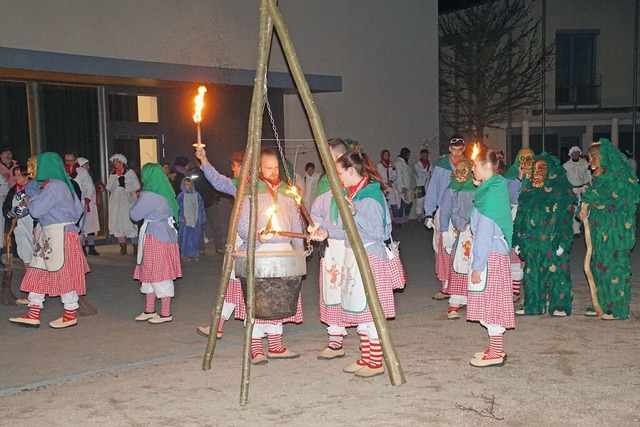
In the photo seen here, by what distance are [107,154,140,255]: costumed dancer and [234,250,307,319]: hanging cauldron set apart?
9.47 metres

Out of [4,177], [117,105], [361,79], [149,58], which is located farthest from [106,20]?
[361,79]

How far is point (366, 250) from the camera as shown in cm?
667

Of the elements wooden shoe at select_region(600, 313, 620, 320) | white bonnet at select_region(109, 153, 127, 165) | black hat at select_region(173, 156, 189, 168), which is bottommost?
wooden shoe at select_region(600, 313, 620, 320)

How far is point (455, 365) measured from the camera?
6.98 metres

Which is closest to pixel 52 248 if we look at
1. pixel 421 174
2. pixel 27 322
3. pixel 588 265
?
pixel 27 322

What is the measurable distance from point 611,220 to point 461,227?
5.09 feet

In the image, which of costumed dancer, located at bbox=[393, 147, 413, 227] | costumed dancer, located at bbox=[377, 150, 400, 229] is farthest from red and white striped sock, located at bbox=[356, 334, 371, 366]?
costumed dancer, located at bbox=[393, 147, 413, 227]

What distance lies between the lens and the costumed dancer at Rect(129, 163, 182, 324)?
880 cm

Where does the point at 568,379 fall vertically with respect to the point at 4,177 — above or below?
below

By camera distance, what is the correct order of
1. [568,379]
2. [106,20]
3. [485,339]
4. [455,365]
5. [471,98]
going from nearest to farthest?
[568,379] → [455,365] → [485,339] → [106,20] → [471,98]

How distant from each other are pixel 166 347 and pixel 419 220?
14461 millimetres

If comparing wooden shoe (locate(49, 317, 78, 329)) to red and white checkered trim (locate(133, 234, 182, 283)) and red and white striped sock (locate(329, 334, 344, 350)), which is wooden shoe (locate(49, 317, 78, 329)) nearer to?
red and white checkered trim (locate(133, 234, 182, 283))

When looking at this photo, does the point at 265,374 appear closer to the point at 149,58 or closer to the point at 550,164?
the point at 550,164

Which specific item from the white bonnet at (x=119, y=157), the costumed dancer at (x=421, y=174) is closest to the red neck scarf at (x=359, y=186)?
the white bonnet at (x=119, y=157)
